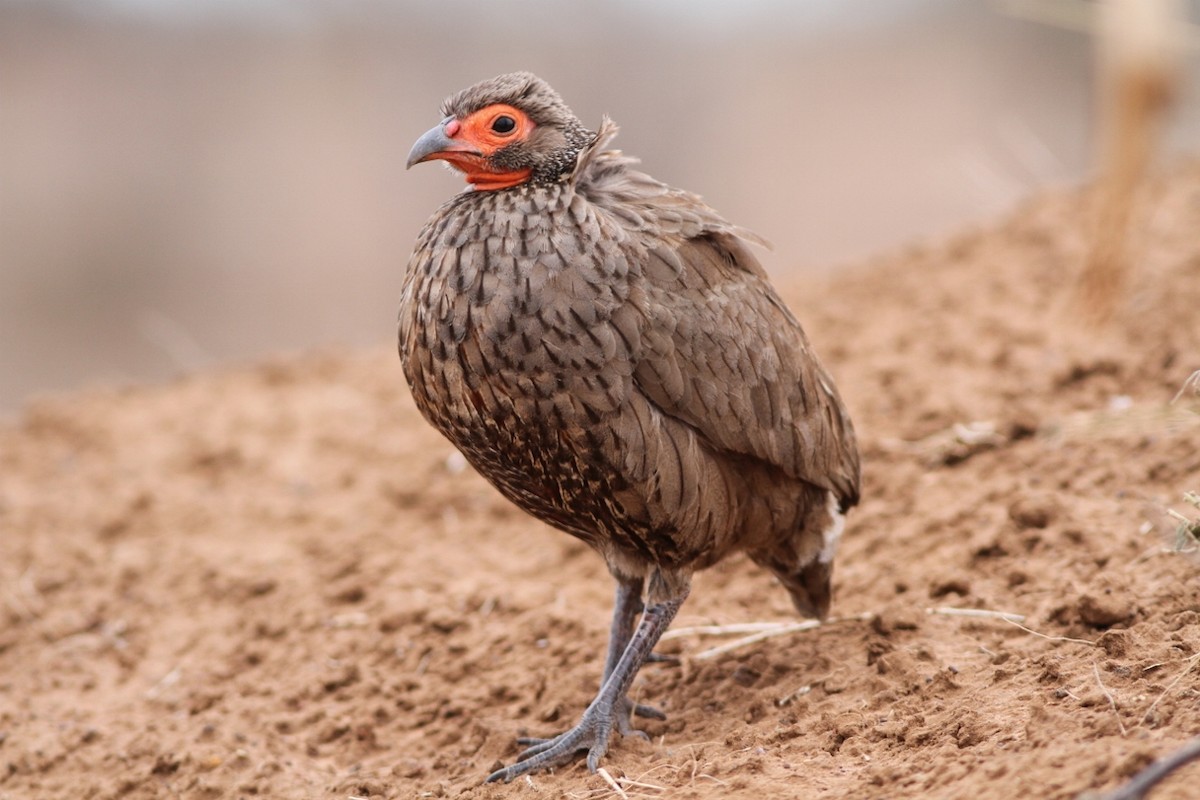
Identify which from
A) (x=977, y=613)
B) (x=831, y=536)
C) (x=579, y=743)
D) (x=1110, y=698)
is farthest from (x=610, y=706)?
(x=1110, y=698)

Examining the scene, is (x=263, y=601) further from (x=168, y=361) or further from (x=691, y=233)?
(x=168, y=361)

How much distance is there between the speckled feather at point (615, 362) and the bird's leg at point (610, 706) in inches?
3.6

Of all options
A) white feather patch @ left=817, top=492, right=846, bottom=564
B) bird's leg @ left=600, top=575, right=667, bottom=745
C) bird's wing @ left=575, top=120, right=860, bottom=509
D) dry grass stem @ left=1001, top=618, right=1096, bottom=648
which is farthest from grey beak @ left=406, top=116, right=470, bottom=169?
dry grass stem @ left=1001, top=618, right=1096, bottom=648

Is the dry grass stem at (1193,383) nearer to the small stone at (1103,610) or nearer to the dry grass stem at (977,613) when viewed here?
the small stone at (1103,610)

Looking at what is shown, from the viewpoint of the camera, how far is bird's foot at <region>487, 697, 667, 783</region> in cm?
355

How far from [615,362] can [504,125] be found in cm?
81

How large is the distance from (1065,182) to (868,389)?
121 inches

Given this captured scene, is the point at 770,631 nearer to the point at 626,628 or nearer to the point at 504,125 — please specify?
the point at 626,628

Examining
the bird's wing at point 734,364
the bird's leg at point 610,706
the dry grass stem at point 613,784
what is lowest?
the dry grass stem at point 613,784

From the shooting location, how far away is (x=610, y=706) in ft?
12.1

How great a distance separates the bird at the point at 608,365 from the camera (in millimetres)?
3303

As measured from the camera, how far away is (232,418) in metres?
6.94

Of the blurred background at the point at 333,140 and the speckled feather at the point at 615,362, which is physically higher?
the blurred background at the point at 333,140

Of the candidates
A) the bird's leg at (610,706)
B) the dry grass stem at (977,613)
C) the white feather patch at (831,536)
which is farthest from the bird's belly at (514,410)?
the dry grass stem at (977,613)
